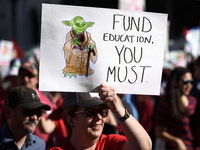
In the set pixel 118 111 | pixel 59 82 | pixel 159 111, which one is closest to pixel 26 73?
pixel 159 111

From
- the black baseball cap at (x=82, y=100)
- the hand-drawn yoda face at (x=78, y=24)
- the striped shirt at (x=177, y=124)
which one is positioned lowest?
the striped shirt at (x=177, y=124)

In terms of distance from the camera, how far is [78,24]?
1.89 metres

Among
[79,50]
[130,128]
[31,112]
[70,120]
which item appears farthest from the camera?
[31,112]

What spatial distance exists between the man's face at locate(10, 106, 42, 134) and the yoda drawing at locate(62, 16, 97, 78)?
71 centimetres

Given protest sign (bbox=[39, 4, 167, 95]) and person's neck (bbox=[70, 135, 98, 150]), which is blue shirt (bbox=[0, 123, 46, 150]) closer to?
person's neck (bbox=[70, 135, 98, 150])

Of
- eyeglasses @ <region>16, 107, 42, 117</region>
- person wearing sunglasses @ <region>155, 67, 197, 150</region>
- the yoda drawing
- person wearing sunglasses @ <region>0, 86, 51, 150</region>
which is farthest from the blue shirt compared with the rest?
person wearing sunglasses @ <region>155, 67, 197, 150</region>

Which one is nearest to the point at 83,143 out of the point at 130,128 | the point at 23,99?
the point at 130,128

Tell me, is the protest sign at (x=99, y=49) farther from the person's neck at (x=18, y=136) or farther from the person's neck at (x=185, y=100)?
the person's neck at (x=185, y=100)

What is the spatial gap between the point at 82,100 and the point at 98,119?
0.19 meters

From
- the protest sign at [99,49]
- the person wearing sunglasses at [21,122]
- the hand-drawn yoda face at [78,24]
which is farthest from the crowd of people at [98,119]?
the hand-drawn yoda face at [78,24]

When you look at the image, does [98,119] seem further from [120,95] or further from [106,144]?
[120,95]

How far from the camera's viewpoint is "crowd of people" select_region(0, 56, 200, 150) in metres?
1.86

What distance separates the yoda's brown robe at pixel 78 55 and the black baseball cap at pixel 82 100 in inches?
10.1

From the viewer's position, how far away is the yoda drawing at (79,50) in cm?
189
